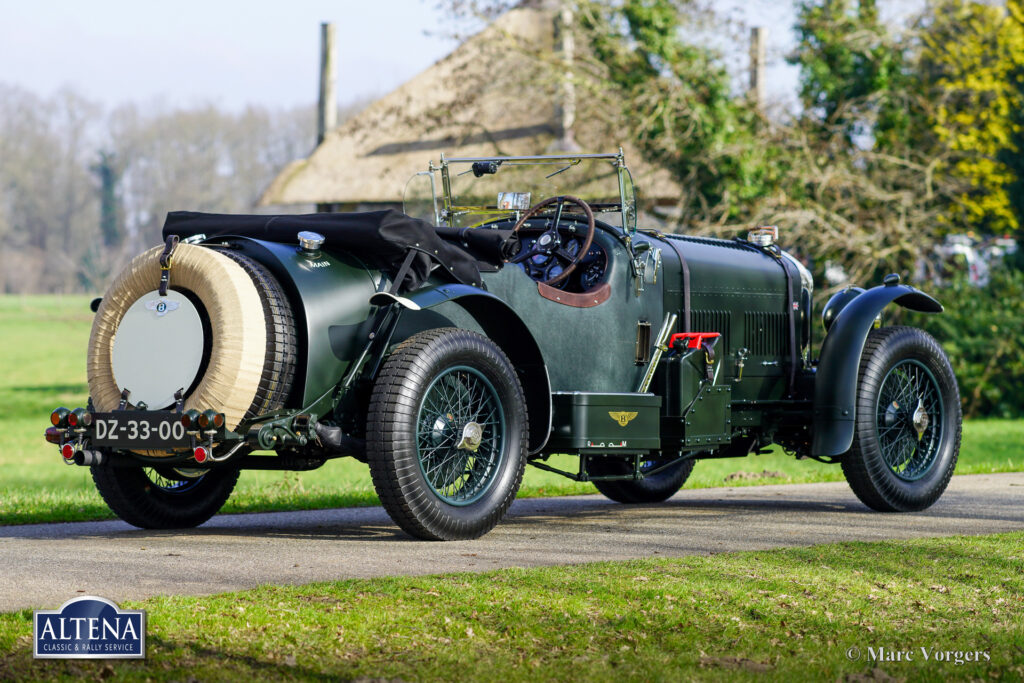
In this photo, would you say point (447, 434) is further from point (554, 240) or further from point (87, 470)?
point (87, 470)

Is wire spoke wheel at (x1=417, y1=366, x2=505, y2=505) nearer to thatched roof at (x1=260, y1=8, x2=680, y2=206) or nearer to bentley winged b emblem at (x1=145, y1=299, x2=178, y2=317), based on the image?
bentley winged b emblem at (x1=145, y1=299, x2=178, y2=317)

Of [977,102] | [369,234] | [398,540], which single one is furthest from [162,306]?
[977,102]

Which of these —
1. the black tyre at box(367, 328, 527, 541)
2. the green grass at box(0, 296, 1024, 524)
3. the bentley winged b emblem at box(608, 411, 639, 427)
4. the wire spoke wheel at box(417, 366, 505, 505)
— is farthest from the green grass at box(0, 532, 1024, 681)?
the green grass at box(0, 296, 1024, 524)

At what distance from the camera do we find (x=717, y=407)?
26.1ft

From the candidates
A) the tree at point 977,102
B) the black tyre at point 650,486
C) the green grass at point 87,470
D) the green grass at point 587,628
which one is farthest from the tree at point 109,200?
the green grass at point 587,628

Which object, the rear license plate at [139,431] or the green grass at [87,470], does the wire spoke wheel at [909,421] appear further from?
the rear license plate at [139,431]

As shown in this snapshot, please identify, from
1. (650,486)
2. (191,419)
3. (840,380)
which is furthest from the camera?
(650,486)

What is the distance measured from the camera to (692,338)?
793cm

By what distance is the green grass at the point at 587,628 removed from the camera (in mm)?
4078

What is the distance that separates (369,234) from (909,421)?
4081 mm

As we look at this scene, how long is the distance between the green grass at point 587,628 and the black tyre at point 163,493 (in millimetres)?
2436

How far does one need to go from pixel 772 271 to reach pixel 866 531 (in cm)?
228

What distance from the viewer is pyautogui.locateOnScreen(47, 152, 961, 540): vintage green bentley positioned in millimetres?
6164

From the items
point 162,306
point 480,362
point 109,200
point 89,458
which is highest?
point 109,200
